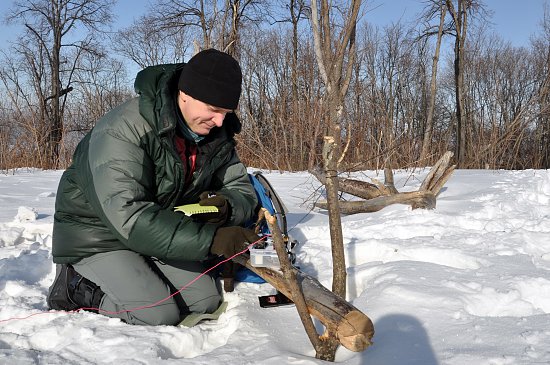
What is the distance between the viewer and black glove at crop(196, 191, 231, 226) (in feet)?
7.00

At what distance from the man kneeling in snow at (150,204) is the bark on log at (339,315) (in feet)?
1.18

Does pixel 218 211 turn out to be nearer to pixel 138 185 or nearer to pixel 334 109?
pixel 138 185

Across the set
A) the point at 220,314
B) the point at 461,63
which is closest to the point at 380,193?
the point at 220,314

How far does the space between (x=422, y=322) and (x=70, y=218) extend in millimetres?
1642

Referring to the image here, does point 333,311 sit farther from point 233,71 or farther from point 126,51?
point 126,51

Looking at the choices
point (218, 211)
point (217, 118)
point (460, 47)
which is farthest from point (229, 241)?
point (460, 47)

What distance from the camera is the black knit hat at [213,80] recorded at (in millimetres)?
1935

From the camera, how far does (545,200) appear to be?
14.5 ft

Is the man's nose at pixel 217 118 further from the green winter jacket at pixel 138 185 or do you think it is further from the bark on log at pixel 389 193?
the bark on log at pixel 389 193

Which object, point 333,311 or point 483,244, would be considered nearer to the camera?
point 333,311

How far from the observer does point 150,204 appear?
189 centimetres

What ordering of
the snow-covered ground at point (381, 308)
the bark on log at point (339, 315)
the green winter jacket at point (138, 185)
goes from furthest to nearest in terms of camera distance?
the green winter jacket at point (138, 185) → the snow-covered ground at point (381, 308) → the bark on log at point (339, 315)

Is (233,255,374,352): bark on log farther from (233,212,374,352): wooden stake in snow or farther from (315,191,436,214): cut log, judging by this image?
(315,191,436,214): cut log

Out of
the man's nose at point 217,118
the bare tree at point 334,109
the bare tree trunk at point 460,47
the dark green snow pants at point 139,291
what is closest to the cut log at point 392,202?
the bare tree at point 334,109
